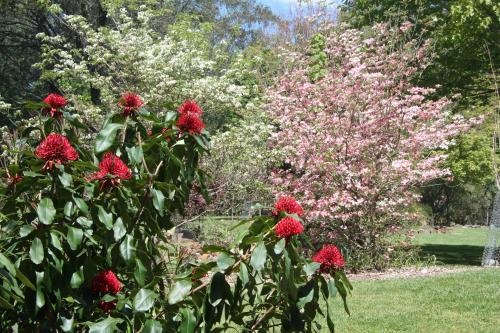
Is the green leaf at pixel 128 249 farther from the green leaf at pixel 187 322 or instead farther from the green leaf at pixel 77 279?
the green leaf at pixel 187 322

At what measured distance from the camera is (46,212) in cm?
194

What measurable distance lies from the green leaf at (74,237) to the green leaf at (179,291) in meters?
0.35

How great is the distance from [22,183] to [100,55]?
1088 centimetres

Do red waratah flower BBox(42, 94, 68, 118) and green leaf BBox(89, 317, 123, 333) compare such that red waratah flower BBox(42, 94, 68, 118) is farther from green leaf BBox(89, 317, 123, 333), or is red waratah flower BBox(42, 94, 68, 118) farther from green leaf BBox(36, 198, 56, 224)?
green leaf BBox(89, 317, 123, 333)

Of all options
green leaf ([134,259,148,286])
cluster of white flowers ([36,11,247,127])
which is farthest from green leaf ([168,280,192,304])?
cluster of white flowers ([36,11,247,127])

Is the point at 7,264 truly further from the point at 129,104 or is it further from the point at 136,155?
the point at 129,104

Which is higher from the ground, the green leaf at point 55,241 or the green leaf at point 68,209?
the green leaf at point 68,209

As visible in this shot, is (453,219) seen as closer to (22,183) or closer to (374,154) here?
(374,154)

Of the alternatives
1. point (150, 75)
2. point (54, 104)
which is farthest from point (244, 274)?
point (150, 75)

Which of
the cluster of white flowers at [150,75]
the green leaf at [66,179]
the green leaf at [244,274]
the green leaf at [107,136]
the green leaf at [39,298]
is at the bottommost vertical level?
the green leaf at [39,298]

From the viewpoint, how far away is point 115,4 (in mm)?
13812

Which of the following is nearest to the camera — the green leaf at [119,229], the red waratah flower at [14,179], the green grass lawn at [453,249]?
the green leaf at [119,229]

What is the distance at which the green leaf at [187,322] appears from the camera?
6.54ft

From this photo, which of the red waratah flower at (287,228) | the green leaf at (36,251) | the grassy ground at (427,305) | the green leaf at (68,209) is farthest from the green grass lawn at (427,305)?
→ the green leaf at (36,251)
